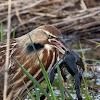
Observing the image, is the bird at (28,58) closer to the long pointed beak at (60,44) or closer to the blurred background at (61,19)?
the long pointed beak at (60,44)

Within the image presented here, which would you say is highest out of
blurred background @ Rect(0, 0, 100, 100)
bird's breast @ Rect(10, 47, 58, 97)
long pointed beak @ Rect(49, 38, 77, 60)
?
long pointed beak @ Rect(49, 38, 77, 60)

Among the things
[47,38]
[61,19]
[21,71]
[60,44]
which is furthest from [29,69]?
[61,19]

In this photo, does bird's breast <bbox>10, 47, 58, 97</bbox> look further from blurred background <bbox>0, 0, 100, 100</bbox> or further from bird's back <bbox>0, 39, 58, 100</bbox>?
blurred background <bbox>0, 0, 100, 100</bbox>

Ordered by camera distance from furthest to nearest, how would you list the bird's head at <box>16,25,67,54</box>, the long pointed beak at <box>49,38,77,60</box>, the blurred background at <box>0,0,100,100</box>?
the blurred background at <box>0,0,100,100</box> < the bird's head at <box>16,25,67,54</box> < the long pointed beak at <box>49,38,77,60</box>

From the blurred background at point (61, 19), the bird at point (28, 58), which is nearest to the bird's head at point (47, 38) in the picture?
the bird at point (28, 58)

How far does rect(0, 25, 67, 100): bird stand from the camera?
10.6 ft

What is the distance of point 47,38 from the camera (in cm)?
317

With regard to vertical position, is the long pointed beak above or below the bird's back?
above

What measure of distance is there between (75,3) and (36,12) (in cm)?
72

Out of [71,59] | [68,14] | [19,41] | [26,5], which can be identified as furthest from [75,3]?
[71,59]

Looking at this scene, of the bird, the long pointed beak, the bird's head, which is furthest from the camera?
the bird

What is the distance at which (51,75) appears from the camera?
8.81 ft

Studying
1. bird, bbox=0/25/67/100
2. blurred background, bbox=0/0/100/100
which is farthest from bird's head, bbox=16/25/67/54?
blurred background, bbox=0/0/100/100

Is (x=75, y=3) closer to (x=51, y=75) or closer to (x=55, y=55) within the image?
(x=55, y=55)
